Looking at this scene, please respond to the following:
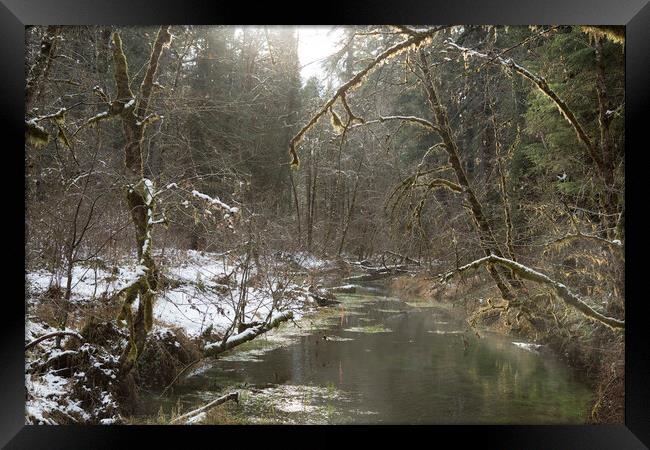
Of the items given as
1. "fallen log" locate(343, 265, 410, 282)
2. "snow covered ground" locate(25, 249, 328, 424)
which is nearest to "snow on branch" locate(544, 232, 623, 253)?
"fallen log" locate(343, 265, 410, 282)

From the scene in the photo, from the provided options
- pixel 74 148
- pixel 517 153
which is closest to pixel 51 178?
pixel 74 148

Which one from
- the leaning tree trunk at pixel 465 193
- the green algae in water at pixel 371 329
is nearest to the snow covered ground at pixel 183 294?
the green algae in water at pixel 371 329

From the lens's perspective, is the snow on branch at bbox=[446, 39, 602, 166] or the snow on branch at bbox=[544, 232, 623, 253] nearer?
the snow on branch at bbox=[544, 232, 623, 253]

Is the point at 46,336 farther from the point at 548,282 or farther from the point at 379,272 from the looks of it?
the point at 548,282

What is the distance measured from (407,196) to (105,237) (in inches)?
96.4

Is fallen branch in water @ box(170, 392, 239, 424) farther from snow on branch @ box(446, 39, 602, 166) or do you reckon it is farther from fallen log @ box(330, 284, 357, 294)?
snow on branch @ box(446, 39, 602, 166)

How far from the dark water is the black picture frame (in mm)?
127

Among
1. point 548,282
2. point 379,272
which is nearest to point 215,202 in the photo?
point 379,272

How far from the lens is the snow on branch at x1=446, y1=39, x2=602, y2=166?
3068 millimetres

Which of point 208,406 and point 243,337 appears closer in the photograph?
point 208,406

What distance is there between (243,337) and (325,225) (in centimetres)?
115

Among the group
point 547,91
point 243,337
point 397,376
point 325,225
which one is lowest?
point 397,376

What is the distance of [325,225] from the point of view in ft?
10.7
